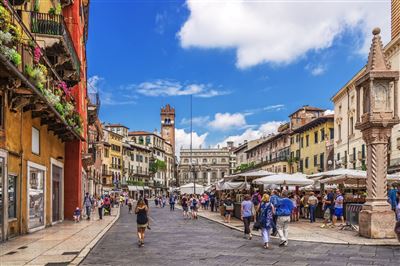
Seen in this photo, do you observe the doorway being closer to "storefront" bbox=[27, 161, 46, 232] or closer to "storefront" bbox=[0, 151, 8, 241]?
"storefront" bbox=[27, 161, 46, 232]

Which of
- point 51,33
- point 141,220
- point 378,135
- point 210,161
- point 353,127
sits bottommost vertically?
point 141,220

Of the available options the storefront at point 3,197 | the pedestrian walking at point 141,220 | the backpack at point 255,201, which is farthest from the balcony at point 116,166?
the pedestrian walking at point 141,220

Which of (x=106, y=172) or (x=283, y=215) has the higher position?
(x=283, y=215)

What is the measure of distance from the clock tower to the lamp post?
5665 inches

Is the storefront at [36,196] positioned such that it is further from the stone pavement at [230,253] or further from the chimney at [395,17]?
the chimney at [395,17]

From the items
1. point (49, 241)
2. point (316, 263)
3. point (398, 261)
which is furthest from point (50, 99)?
point (398, 261)

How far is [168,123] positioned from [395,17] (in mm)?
125956

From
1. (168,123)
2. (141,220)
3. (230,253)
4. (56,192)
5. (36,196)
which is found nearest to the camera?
(230,253)

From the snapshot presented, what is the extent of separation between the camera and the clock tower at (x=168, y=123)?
16312cm

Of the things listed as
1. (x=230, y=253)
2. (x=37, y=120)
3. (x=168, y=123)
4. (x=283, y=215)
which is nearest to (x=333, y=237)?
(x=283, y=215)

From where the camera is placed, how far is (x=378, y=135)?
717 inches

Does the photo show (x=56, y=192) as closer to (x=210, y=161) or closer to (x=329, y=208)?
(x=329, y=208)

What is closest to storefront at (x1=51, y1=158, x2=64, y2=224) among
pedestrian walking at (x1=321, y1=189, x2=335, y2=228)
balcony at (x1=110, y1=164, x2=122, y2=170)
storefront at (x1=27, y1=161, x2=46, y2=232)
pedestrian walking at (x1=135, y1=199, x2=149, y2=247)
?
storefront at (x1=27, y1=161, x2=46, y2=232)

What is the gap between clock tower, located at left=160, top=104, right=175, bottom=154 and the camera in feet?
535
